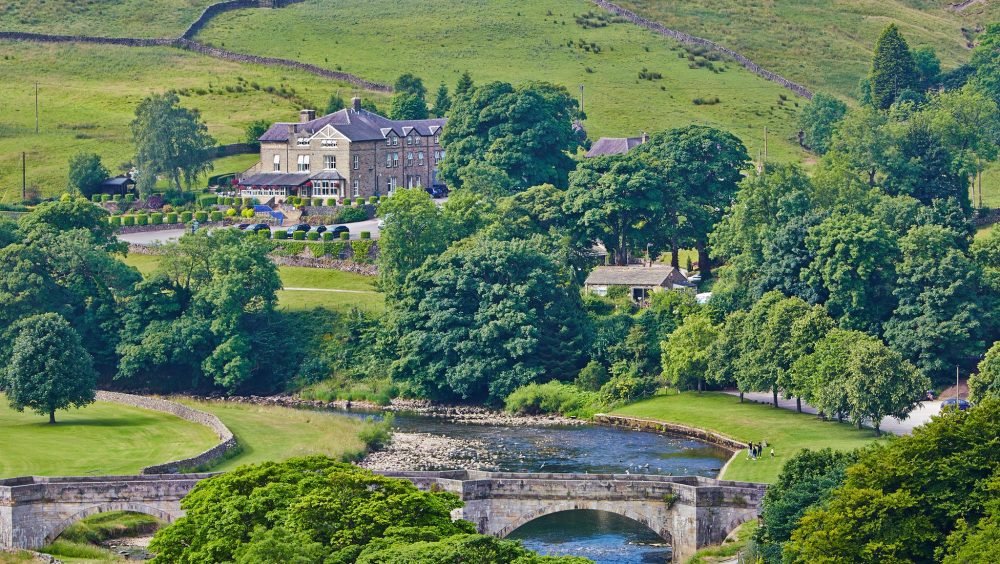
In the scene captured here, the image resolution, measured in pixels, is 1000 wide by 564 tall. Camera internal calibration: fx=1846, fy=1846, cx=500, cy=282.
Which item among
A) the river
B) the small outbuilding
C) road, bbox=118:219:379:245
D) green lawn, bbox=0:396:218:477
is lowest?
the river

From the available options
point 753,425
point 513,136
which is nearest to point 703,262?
point 513,136

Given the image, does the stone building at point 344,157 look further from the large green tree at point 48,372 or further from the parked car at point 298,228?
the large green tree at point 48,372

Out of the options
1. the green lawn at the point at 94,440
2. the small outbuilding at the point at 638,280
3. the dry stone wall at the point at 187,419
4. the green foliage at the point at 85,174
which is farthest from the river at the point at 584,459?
the green foliage at the point at 85,174

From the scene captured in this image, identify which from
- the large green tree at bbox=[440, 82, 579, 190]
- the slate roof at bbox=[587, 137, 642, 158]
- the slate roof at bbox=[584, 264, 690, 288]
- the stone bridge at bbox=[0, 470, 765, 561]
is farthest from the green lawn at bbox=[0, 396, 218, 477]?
the slate roof at bbox=[587, 137, 642, 158]

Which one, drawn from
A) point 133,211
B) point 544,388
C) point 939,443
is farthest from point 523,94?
point 939,443

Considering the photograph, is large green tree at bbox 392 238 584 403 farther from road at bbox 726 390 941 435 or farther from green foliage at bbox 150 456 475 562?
green foliage at bbox 150 456 475 562

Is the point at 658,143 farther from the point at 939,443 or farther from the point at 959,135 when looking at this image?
the point at 939,443

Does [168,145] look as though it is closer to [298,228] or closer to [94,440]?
[298,228]
